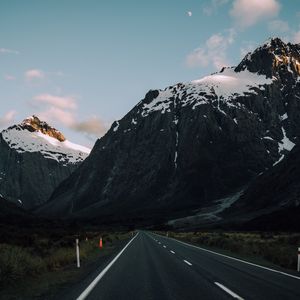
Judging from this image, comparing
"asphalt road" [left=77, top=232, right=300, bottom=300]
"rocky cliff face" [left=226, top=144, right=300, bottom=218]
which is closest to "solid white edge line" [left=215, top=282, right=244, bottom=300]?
"asphalt road" [left=77, top=232, right=300, bottom=300]

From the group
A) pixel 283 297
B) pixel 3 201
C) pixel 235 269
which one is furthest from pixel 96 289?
pixel 3 201

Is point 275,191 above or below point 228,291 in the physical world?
above

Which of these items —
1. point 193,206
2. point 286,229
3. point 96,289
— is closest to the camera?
point 96,289

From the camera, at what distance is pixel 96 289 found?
40.3ft

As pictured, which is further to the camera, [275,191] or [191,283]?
[275,191]

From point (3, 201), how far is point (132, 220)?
66063 mm

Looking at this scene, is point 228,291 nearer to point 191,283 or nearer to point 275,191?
point 191,283

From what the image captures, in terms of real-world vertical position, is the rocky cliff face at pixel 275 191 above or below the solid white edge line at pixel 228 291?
above

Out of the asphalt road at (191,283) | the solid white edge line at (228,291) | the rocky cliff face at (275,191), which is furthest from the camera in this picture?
the rocky cliff face at (275,191)

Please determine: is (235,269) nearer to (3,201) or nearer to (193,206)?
(3,201)

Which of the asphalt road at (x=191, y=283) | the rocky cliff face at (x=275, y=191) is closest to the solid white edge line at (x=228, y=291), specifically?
the asphalt road at (x=191, y=283)

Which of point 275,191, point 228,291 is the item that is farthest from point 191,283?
point 275,191

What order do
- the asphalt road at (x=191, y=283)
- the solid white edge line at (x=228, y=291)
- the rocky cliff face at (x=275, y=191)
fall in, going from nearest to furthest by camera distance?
the solid white edge line at (x=228, y=291) < the asphalt road at (x=191, y=283) < the rocky cliff face at (x=275, y=191)

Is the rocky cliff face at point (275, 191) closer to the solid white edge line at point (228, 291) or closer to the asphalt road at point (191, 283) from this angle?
the asphalt road at point (191, 283)
